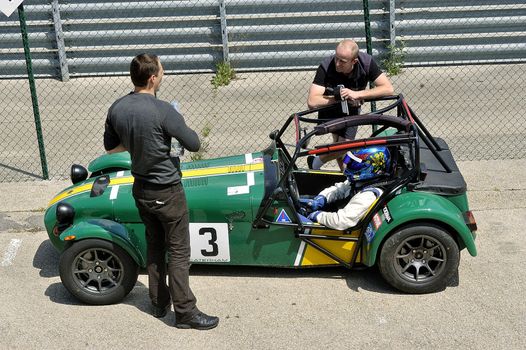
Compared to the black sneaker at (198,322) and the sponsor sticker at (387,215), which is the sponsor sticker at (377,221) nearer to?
the sponsor sticker at (387,215)

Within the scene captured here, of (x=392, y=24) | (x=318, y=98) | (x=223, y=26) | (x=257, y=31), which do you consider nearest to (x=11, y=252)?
(x=318, y=98)

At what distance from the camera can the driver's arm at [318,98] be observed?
655 cm

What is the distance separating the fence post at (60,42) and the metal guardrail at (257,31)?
15 millimetres

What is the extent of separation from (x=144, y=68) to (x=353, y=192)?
2012mm

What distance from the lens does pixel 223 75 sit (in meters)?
11.6

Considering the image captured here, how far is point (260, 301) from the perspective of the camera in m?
5.46

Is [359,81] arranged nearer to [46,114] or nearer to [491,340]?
[491,340]

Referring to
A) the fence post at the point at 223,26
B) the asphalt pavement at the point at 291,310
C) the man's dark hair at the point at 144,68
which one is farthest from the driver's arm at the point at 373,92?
the fence post at the point at 223,26

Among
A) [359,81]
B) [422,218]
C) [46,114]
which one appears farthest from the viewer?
[46,114]

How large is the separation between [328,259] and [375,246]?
16.2 inches

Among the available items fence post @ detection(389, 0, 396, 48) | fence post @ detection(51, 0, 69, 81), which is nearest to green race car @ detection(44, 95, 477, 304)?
fence post @ detection(389, 0, 396, 48)

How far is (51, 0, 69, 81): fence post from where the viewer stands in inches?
452

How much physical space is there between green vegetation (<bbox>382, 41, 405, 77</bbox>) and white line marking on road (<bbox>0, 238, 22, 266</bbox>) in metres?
6.78

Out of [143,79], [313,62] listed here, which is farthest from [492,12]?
[143,79]
